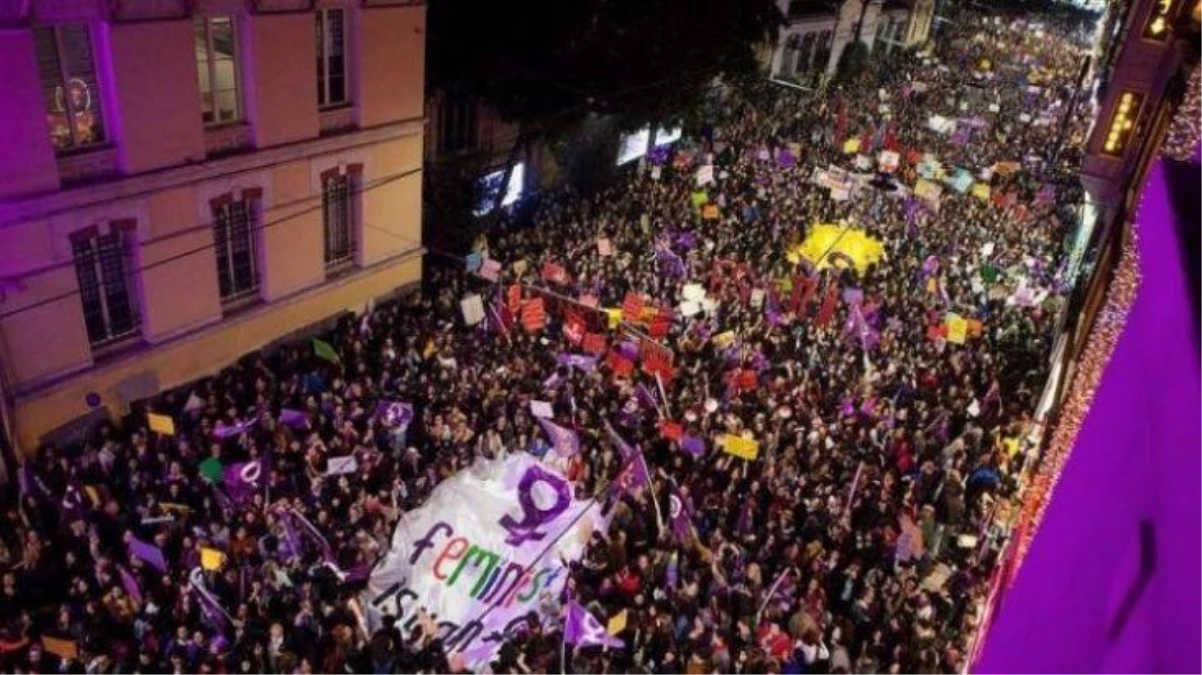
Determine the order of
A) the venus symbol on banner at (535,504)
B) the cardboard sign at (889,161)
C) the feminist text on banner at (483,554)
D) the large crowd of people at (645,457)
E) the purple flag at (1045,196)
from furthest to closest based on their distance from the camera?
the purple flag at (1045,196)
the cardboard sign at (889,161)
the venus symbol on banner at (535,504)
the feminist text on banner at (483,554)
the large crowd of people at (645,457)

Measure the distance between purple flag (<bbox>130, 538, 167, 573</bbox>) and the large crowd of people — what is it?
93 mm

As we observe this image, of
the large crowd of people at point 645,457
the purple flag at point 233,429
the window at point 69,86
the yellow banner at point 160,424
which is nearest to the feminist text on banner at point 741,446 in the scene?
the large crowd of people at point 645,457

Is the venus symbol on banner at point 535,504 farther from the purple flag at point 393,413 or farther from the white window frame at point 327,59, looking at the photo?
the white window frame at point 327,59

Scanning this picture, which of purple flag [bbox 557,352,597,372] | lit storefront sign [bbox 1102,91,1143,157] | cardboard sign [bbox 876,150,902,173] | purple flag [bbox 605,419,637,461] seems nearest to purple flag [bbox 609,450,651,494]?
purple flag [bbox 605,419,637,461]

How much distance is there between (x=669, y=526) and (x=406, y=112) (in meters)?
11.5

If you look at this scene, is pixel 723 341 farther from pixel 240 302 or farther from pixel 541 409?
pixel 240 302

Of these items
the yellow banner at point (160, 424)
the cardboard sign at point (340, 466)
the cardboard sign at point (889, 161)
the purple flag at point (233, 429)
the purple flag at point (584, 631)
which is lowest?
the purple flag at point (584, 631)

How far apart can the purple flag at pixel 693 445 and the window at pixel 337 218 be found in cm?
920

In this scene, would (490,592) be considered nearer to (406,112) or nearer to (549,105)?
(406,112)

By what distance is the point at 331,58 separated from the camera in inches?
720

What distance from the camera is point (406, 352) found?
18.0 metres

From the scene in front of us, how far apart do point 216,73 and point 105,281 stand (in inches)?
166

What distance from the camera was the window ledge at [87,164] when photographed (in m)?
14.0

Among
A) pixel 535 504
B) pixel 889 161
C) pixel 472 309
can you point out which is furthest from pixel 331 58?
pixel 889 161
